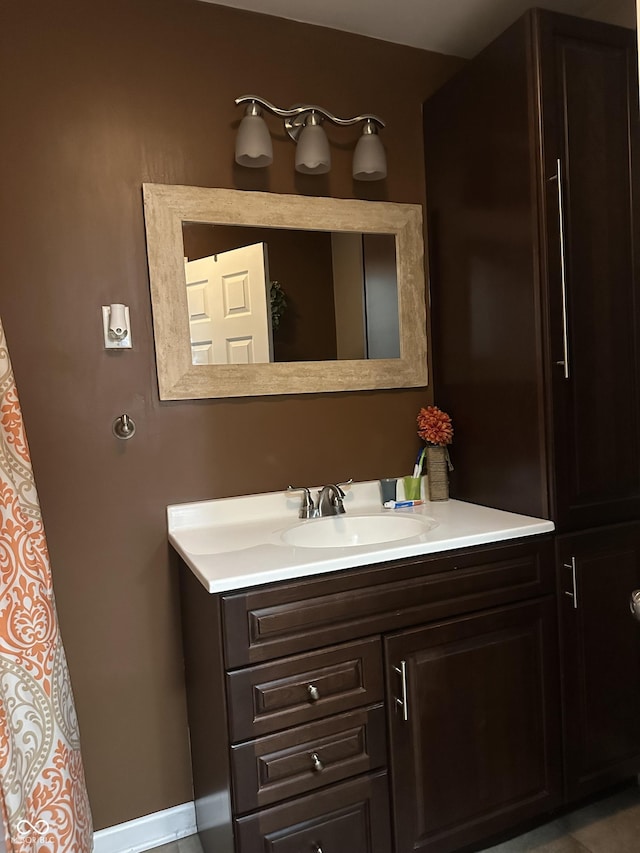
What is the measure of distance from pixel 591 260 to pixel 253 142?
102cm

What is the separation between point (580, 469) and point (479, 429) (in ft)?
1.10

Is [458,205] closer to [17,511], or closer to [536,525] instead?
[536,525]

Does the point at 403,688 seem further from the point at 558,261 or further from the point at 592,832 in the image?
the point at 558,261

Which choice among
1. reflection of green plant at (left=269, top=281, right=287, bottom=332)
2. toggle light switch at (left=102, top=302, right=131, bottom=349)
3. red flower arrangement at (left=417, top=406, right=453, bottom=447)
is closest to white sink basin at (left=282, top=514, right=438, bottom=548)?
red flower arrangement at (left=417, top=406, right=453, bottom=447)

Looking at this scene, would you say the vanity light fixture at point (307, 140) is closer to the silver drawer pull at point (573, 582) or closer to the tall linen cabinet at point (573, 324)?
the tall linen cabinet at point (573, 324)

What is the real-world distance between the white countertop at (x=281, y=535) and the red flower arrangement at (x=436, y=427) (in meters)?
0.22

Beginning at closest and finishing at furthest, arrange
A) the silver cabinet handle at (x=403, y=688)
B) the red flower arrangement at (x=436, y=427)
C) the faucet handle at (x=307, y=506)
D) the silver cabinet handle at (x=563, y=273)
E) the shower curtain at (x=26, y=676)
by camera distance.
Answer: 1. the shower curtain at (x=26, y=676)
2. the silver cabinet handle at (x=403, y=688)
3. the silver cabinet handle at (x=563, y=273)
4. the faucet handle at (x=307, y=506)
5. the red flower arrangement at (x=436, y=427)

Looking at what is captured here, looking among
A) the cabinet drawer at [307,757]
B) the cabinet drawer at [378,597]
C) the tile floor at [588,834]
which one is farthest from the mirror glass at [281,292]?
the tile floor at [588,834]

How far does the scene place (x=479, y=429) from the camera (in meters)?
1.89

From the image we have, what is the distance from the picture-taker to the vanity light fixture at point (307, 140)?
1.72 m

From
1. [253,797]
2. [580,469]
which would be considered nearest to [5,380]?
[253,797]

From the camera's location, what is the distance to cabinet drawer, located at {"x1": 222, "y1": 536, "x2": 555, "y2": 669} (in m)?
1.29

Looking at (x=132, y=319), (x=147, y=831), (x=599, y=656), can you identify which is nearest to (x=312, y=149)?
(x=132, y=319)

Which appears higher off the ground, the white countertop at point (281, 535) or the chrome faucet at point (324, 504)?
the chrome faucet at point (324, 504)
